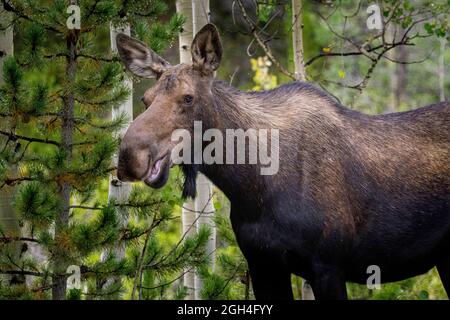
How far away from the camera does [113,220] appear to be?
5.77 meters

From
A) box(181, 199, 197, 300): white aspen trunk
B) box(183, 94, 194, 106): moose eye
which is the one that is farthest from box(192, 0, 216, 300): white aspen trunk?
box(183, 94, 194, 106): moose eye

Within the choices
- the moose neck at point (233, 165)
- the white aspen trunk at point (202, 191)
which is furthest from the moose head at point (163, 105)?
the white aspen trunk at point (202, 191)

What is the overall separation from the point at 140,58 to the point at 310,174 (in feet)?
4.20

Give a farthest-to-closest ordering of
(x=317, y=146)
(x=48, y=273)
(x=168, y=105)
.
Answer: (x=48, y=273) → (x=317, y=146) → (x=168, y=105)

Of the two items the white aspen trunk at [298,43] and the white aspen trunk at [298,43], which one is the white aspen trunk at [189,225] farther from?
the white aspen trunk at [298,43]

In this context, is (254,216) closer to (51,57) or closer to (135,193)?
(135,193)

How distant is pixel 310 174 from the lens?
5.37 m

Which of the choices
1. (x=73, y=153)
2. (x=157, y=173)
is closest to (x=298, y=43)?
(x=73, y=153)

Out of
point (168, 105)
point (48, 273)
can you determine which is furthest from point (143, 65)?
point (48, 273)

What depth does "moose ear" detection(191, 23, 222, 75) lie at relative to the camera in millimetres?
5258

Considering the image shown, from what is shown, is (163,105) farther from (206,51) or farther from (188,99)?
(206,51)

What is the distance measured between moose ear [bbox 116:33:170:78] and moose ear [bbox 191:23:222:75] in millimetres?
242

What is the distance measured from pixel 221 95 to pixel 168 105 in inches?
17.7

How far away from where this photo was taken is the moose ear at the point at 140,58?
5.49 metres
